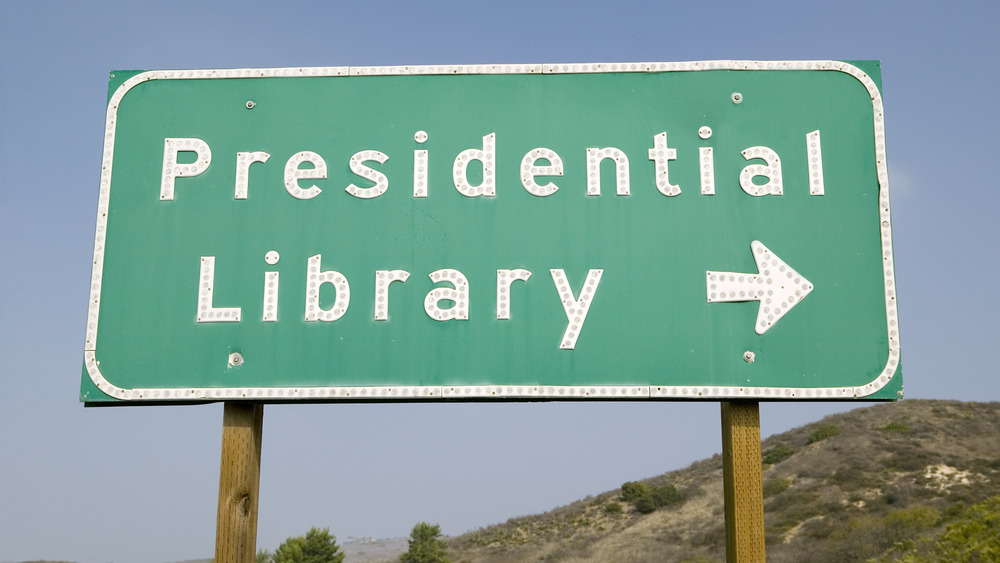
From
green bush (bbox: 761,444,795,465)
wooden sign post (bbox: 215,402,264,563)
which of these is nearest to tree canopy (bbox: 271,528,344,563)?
green bush (bbox: 761,444,795,465)

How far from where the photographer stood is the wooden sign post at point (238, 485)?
644 centimetres

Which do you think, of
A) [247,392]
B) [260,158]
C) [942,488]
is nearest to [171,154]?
[260,158]

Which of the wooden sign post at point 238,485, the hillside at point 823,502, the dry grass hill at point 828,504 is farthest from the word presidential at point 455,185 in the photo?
the hillside at point 823,502

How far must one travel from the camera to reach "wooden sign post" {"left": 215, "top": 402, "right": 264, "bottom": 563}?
644 cm

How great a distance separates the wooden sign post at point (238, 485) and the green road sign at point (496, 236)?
225 mm

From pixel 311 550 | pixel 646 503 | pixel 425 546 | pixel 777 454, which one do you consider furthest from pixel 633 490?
pixel 311 550

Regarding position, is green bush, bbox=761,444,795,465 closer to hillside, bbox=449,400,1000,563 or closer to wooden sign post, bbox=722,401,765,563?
hillside, bbox=449,400,1000,563

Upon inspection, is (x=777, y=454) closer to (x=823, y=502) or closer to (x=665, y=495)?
(x=665, y=495)

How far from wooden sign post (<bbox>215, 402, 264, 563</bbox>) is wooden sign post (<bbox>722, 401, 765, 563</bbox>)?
344cm

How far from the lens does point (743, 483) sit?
6.32m

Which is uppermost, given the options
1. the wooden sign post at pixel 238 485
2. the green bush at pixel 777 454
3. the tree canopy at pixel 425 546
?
the wooden sign post at pixel 238 485

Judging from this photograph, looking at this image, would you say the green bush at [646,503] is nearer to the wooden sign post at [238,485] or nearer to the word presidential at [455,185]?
the word presidential at [455,185]

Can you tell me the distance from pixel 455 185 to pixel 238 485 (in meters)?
2.73

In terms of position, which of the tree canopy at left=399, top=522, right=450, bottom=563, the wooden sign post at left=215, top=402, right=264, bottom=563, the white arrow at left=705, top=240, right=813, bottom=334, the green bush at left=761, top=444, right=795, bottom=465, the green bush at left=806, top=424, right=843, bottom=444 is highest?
the white arrow at left=705, top=240, right=813, bottom=334
